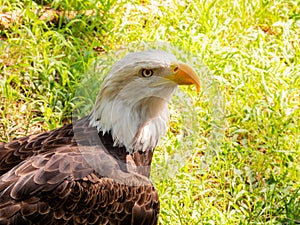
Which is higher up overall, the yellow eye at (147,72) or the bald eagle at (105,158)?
the yellow eye at (147,72)

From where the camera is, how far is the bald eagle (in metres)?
4.64

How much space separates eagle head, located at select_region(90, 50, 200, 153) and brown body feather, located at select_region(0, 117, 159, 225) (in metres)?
0.10

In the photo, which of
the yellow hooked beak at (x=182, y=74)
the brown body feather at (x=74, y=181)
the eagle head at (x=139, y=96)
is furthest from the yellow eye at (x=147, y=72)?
the brown body feather at (x=74, y=181)

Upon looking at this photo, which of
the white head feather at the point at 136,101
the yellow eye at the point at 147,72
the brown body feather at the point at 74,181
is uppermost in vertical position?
the yellow eye at the point at 147,72

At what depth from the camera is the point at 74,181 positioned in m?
4.71

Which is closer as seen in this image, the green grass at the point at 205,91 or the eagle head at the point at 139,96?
the eagle head at the point at 139,96

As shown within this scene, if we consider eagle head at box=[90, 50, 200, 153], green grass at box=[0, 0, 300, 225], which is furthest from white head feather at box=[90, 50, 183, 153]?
green grass at box=[0, 0, 300, 225]

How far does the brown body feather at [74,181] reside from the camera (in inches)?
182

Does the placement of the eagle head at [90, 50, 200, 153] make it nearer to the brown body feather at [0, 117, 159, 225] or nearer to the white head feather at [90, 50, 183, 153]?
the white head feather at [90, 50, 183, 153]

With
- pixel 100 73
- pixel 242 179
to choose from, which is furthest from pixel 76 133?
pixel 242 179

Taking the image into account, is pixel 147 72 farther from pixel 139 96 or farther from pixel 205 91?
pixel 205 91

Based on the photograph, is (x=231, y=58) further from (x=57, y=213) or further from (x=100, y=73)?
(x=57, y=213)

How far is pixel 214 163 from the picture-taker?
616 cm

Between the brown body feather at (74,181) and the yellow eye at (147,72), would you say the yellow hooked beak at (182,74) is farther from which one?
the brown body feather at (74,181)
